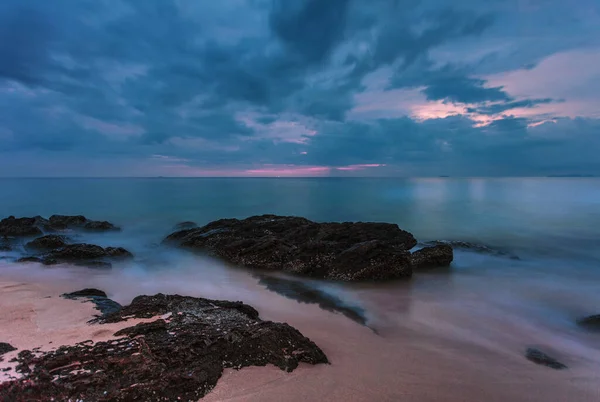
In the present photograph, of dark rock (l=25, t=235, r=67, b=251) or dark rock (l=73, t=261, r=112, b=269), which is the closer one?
dark rock (l=73, t=261, r=112, b=269)

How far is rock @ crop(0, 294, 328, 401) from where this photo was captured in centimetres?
369

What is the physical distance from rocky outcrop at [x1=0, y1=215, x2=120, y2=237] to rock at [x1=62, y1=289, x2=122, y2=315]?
13.5 metres

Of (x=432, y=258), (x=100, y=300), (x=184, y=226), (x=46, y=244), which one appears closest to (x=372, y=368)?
(x=100, y=300)

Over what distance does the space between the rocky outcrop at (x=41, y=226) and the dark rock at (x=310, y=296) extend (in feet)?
48.6

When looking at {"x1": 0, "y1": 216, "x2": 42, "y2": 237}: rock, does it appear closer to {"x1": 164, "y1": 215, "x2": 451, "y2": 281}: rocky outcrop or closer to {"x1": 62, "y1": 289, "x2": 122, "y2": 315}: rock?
{"x1": 164, "y1": 215, "x2": 451, "y2": 281}: rocky outcrop

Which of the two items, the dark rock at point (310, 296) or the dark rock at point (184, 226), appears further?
the dark rock at point (184, 226)

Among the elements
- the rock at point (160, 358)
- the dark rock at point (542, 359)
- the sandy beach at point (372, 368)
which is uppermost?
the rock at point (160, 358)

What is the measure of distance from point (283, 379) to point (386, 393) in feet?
4.47

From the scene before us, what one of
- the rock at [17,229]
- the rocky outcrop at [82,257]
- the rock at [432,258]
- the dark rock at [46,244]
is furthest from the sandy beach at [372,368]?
the rock at [17,229]

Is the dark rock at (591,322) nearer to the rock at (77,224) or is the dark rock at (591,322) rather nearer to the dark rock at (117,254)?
the dark rock at (117,254)

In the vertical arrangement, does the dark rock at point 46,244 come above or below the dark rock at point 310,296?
above

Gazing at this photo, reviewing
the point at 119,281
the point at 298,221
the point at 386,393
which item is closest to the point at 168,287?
the point at 119,281

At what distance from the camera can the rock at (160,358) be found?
3.69 metres

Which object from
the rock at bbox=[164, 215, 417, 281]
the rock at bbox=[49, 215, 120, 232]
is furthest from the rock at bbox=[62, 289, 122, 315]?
the rock at bbox=[49, 215, 120, 232]
